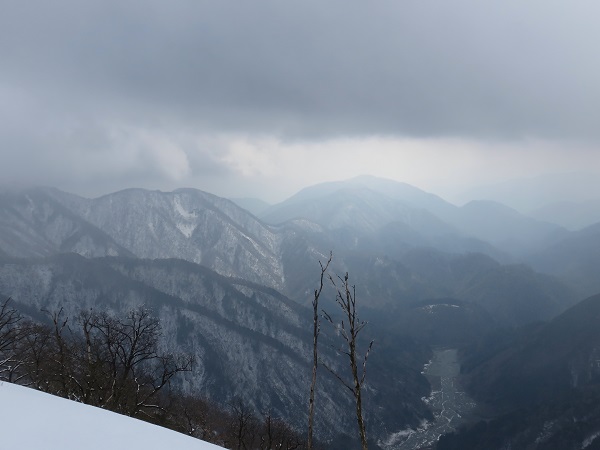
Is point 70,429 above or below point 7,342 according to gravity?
above

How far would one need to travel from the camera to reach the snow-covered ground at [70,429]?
22.1 feet

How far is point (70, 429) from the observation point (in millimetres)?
7309

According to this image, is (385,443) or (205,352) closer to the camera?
(385,443)

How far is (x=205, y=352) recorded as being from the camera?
193 m

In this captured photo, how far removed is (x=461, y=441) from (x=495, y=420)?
17553mm

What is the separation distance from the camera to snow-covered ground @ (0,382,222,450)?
22.1 feet

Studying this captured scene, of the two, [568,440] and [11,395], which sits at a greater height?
[11,395]

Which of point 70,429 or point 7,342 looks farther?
point 7,342

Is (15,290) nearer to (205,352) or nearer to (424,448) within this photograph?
(205,352)

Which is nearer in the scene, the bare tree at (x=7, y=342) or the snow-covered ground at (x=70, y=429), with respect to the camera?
the snow-covered ground at (x=70, y=429)

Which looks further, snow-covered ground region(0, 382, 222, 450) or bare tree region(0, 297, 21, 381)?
bare tree region(0, 297, 21, 381)

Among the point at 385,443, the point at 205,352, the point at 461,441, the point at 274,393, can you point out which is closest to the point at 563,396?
the point at 461,441

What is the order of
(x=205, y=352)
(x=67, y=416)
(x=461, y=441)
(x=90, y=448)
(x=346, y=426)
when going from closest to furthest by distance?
(x=90, y=448)
(x=67, y=416)
(x=461, y=441)
(x=346, y=426)
(x=205, y=352)

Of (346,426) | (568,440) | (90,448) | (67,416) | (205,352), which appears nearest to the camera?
(90,448)
